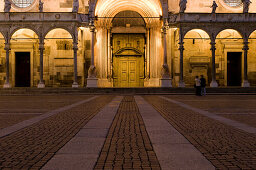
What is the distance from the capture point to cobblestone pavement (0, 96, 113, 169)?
11.6 feet

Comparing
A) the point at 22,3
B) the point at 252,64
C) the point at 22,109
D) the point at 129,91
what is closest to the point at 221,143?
the point at 22,109

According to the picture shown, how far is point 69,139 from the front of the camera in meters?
4.91

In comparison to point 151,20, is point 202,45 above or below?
below

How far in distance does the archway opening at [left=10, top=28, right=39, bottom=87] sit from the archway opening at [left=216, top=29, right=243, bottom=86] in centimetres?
1815

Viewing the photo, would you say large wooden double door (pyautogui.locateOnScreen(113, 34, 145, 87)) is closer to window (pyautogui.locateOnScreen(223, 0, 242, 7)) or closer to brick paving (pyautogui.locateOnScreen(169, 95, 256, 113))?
window (pyautogui.locateOnScreen(223, 0, 242, 7))

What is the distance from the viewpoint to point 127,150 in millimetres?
4188

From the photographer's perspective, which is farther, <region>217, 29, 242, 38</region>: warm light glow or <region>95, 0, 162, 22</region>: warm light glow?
<region>217, 29, 242, 38</region>: warm light glow

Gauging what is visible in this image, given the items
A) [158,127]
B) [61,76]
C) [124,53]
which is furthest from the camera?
[124,53]

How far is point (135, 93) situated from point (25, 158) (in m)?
18.1

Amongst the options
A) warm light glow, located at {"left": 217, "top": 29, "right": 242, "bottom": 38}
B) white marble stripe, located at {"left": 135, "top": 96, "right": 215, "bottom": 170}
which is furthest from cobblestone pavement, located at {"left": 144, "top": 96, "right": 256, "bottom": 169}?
warm light glow, located at {"left": 217, "top": 29, "right": 242, "bottom": 38}

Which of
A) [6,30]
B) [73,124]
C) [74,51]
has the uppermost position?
[6,30]

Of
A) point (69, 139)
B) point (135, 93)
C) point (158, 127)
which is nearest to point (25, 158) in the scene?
point (69, 139)

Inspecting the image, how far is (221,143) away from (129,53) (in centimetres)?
2582

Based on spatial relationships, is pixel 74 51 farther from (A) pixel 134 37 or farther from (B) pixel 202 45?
(B) pixel 202 45
